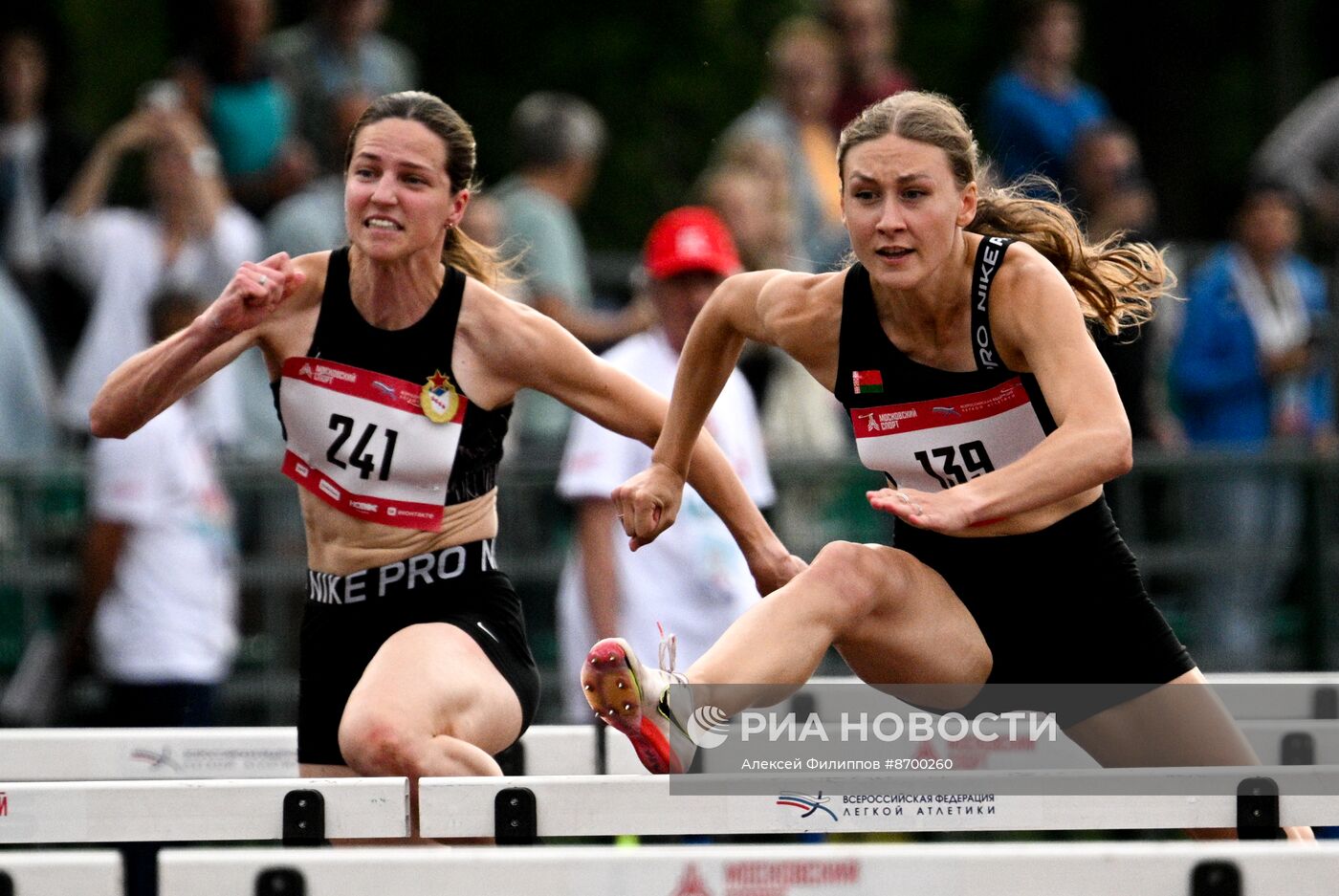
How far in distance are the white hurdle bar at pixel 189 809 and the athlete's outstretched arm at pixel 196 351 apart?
1.16 m

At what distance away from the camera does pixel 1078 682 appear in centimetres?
484

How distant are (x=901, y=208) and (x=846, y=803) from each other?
138cm

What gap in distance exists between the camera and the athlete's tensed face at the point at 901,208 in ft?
15.2

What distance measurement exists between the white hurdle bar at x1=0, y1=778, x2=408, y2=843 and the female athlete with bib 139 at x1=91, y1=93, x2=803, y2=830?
31.1 inches

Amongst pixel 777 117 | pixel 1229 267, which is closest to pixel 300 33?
pixel 777 117

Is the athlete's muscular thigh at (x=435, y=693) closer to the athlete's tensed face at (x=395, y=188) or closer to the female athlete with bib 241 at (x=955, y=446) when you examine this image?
the female athlete with bib 241 at (x=955, y=446)

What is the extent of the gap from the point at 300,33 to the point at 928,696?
638 centimetres

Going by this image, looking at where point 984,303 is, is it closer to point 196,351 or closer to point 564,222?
point 196,351

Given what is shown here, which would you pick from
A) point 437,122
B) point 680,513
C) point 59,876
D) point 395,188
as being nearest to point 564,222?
point 680,513

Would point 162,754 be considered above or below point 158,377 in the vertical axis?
below

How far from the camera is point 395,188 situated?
16.7ft

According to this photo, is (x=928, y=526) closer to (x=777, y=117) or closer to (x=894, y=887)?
(x=894, y=887)

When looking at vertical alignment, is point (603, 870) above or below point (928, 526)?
below

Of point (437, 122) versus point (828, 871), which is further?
point (437, 122)
